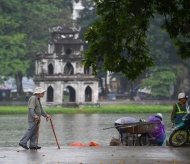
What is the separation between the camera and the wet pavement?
17.9m

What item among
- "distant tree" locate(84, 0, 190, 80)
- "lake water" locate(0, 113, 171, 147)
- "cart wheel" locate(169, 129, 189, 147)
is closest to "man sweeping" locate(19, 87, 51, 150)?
"distant tree" locate(84, 0, 190, 80)

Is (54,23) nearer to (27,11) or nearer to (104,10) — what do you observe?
(27,11)

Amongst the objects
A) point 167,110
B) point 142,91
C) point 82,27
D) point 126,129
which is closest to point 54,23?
point 82,27

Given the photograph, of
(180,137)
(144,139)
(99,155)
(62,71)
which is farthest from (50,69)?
(99,155)

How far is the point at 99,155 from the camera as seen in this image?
19.1 metres

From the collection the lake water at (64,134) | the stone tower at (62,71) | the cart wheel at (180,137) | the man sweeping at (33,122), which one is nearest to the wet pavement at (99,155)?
the cart wheel at (180,137)

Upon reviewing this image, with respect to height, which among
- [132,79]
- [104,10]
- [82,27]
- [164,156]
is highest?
[82,27]

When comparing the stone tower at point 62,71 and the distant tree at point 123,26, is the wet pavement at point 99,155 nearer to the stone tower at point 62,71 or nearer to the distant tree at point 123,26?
the distant tree at point 123,26

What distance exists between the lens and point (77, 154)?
19.3m

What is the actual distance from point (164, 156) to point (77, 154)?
1.93m

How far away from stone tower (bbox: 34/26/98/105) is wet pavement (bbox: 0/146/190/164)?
56.5m

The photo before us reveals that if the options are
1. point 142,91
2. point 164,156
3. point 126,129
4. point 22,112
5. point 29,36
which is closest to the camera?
point 164,156

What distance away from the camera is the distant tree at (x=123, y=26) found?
19.2m

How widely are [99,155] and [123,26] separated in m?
2.93
